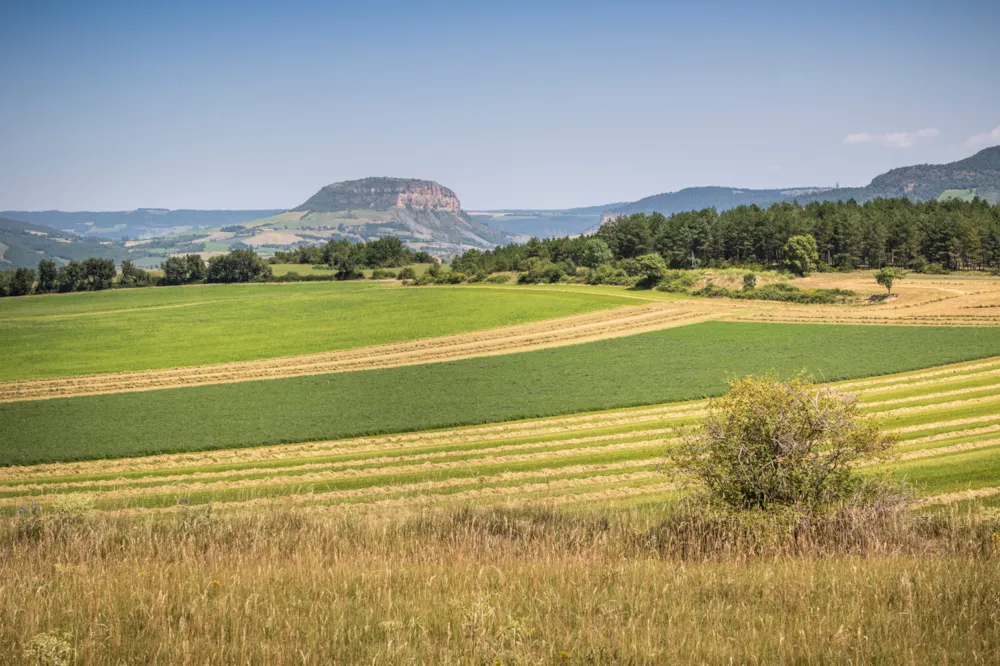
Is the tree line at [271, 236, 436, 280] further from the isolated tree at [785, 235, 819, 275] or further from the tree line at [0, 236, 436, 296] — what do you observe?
the isolated tree at [785, 235, 819, 275]

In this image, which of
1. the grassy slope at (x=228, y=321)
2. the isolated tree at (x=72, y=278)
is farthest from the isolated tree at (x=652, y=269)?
the isolated tree at (x=72, y=278)

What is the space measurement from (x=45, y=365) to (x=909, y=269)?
125 meters

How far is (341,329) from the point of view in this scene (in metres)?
83.8

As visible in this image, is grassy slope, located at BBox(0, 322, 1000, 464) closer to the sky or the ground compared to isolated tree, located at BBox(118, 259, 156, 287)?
closer to the ground

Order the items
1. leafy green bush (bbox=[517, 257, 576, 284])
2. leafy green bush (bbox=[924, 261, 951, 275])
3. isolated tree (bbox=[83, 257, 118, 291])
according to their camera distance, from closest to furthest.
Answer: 1. leafy green bush (bbox=[924, 261, 951, 275])
2. leafy green bush (bbox=[517, 257, 576, 284])
3. isolated tree (bbox=[83, 257, 118, 291])

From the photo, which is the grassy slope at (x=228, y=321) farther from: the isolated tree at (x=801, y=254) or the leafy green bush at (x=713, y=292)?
the isolated tree at (x=801, y=254)

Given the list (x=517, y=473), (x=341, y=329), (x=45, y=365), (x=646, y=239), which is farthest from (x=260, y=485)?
(x=646, y=239)

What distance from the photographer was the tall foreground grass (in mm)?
5801

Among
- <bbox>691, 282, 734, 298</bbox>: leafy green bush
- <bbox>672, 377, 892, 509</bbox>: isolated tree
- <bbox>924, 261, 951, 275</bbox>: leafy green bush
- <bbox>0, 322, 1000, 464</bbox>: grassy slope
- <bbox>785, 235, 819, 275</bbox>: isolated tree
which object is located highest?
<bbox>785, 235, 819, 275</bbox>: isolated tree

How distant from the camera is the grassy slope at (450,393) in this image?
120 feet

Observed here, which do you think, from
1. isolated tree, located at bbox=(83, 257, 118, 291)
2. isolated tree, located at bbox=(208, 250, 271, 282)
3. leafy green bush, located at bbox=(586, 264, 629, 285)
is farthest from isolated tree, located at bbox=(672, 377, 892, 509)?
isolated tree, located at bbox=(208, 250, 271, 282)

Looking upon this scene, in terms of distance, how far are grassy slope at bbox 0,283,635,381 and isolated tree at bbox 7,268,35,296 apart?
640 centimetres

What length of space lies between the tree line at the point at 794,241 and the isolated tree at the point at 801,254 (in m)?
0.26

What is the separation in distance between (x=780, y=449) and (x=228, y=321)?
92221 mm
